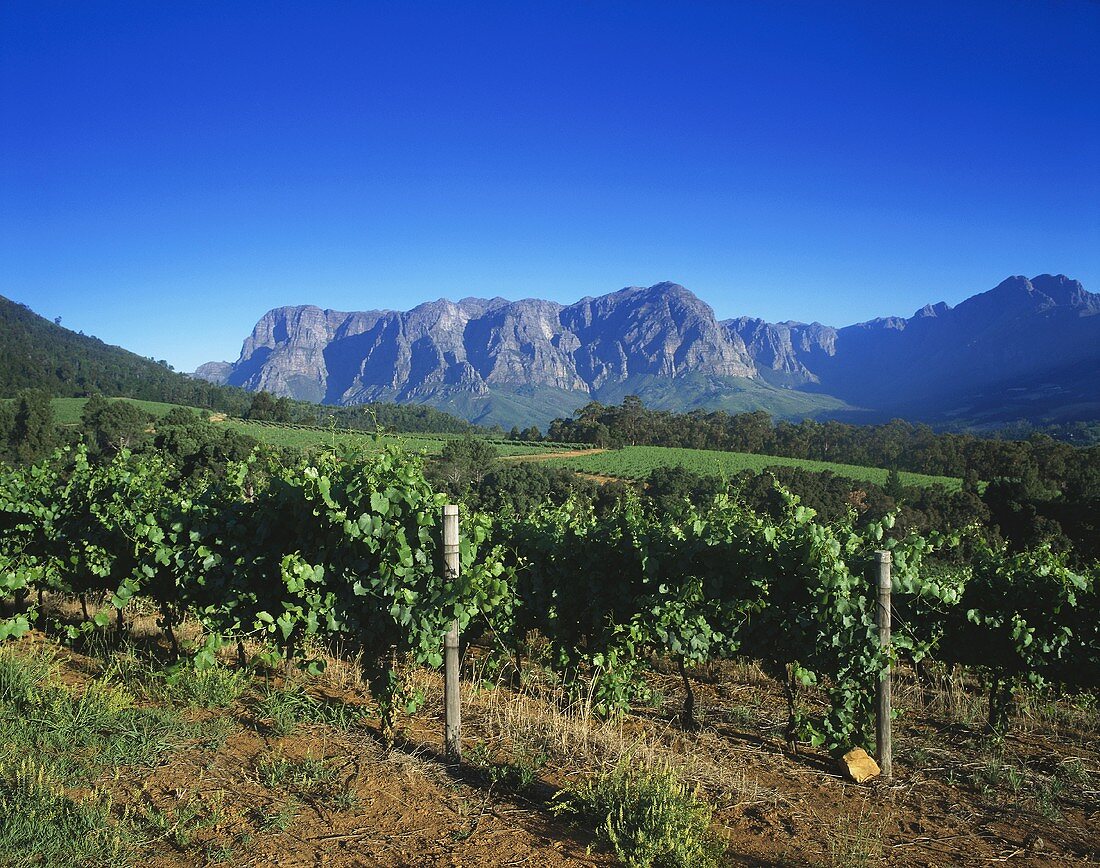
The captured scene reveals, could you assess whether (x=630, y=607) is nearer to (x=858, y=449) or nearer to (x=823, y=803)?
(x=823, y=803)

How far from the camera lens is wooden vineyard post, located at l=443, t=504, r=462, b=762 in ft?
16.2

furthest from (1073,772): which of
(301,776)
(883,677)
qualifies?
(301,776)

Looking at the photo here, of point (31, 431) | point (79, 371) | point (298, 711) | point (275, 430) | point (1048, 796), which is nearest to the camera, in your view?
point (1048, 796)

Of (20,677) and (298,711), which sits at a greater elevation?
(20,677)

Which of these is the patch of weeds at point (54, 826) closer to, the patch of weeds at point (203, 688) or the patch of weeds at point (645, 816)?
the patch of weeds at point (203, 688)

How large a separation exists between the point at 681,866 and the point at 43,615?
327 inches

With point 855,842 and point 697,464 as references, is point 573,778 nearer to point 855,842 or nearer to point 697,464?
point 855,842

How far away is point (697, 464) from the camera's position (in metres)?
73.0

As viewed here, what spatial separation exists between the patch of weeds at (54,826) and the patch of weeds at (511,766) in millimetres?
2121

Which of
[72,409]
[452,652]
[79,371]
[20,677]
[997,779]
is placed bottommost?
[997,779]

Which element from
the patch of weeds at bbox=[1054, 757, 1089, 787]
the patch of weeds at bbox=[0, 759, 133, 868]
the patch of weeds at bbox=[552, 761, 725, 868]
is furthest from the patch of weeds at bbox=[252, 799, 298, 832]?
the patch of weeds at bbox=[1054, 757, 1089, 787]

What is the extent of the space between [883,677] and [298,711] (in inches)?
184

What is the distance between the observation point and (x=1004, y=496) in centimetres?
4438

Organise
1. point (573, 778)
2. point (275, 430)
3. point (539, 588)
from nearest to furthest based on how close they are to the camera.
Answer: point (573, 778) < point (539, 588) < point (275, 430)
